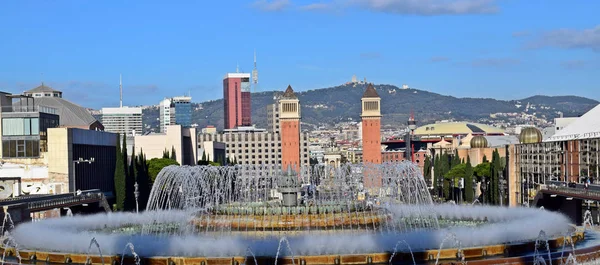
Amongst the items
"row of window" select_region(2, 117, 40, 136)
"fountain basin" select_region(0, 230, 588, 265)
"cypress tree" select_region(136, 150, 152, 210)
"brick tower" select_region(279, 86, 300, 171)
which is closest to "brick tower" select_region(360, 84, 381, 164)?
"brick tower" select_region(279, 86, 300, 171)

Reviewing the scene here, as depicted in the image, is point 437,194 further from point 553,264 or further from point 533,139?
point 553,264

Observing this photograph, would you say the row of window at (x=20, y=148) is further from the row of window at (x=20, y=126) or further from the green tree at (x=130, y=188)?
the green tree at (x=130, y=188)

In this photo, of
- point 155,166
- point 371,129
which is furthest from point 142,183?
point 371,129

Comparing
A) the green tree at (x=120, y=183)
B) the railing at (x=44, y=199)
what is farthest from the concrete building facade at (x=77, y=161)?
the railing at (x=44, y=199)

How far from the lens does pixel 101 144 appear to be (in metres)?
80.9

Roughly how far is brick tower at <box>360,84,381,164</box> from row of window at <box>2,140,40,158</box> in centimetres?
8903

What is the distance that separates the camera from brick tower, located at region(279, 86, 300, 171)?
15788 cm

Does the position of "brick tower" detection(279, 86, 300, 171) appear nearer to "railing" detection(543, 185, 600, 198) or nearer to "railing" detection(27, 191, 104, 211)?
"railing" detection(27, 191, 104, 211)

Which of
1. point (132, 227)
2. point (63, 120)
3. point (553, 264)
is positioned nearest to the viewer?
point (553, 264)

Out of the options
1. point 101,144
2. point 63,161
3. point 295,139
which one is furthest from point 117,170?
point 295,139

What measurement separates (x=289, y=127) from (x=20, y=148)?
306 ft

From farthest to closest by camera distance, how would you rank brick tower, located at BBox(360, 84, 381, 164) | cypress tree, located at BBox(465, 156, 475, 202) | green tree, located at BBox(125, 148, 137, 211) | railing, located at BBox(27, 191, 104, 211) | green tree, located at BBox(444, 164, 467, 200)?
brick tower, located at BBox(360, 84, 381, 164) < green tree, located at BBox(444, 164, 467, 200) < cypress tree, located at BBox(465, 156, 475, 202) < green tree, located at BBox(125, 148, 137, 211) < railing, located at BBox(27, 191, 104, 211)

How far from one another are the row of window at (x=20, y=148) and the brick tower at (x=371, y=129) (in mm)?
89032

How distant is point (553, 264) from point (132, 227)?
20.5m
